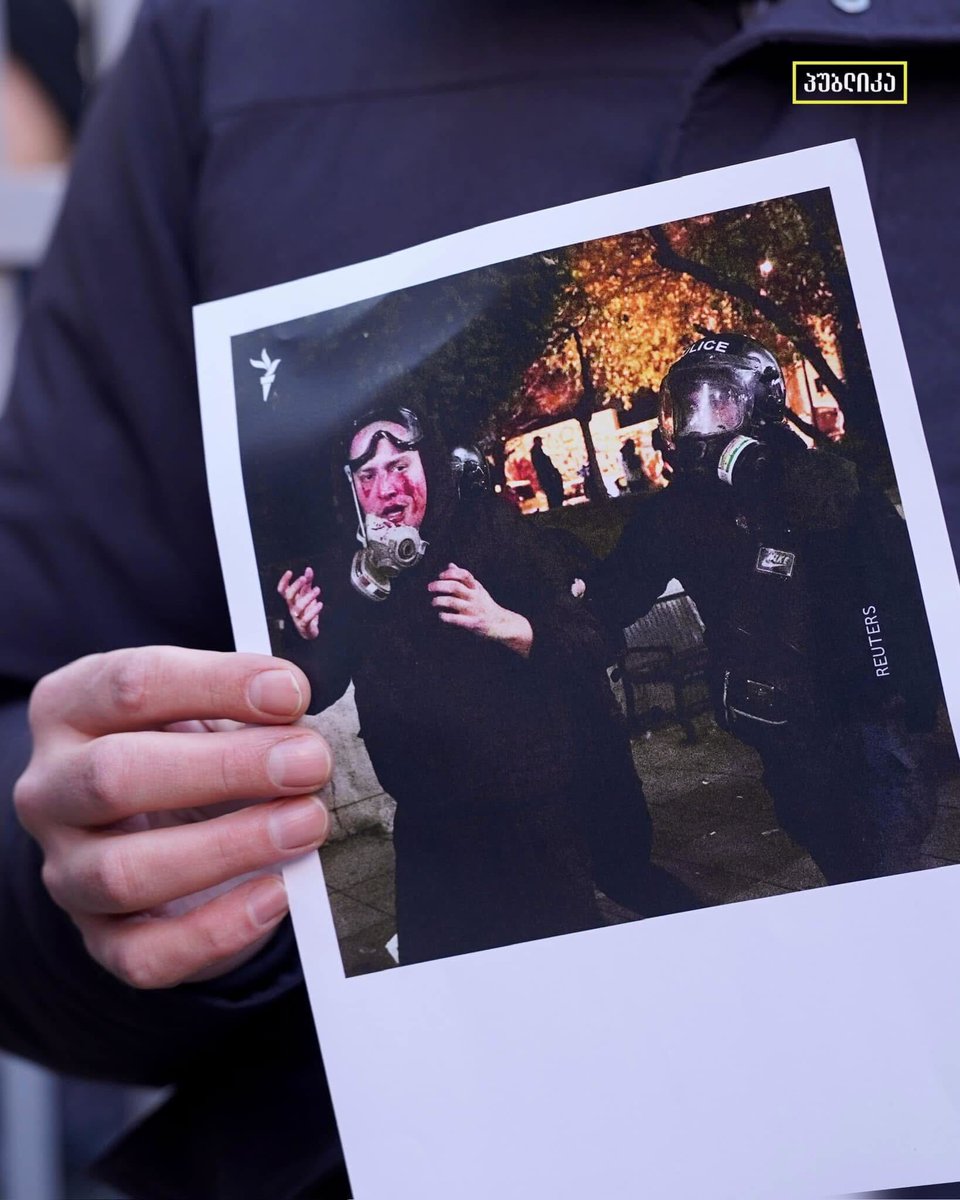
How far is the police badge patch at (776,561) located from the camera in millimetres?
519

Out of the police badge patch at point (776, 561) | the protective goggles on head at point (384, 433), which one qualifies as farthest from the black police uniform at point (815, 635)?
the protective goggles on head at point (384, 433)

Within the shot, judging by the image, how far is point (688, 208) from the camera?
0.54 m

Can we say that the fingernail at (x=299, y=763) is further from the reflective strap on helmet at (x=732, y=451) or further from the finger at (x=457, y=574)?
the reflective strap on helmet at (x=732, y=451)

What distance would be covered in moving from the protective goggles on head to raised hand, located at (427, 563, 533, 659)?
64 millimetres

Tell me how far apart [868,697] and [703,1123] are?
0.64 ft

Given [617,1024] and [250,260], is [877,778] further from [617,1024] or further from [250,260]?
[250,260]

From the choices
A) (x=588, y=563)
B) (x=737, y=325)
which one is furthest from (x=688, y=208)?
(x=588, y=563)

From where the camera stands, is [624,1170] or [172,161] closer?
[624,1170]

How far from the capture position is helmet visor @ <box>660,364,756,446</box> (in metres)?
0.53

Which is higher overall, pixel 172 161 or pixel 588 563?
pixel 172 161

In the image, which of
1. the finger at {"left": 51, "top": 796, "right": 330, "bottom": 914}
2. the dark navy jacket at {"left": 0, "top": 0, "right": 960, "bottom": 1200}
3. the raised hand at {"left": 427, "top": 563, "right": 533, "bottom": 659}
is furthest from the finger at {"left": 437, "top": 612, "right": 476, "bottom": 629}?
the dark navy jacket at {"left": 0, "top": 0, "right": 960, "bottom": 1200}

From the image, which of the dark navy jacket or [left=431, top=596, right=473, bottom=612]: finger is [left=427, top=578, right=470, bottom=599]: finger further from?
the dark navy jacket

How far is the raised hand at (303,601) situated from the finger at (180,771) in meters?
0.05

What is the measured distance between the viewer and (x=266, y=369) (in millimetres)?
589
